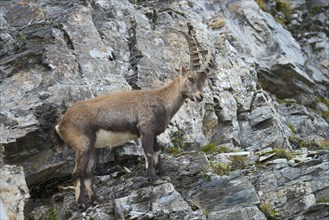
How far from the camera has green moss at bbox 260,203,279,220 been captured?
11573 millimetres

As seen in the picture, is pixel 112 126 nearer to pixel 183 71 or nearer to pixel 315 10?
pixel 183 71

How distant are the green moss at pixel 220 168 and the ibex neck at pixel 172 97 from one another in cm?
157

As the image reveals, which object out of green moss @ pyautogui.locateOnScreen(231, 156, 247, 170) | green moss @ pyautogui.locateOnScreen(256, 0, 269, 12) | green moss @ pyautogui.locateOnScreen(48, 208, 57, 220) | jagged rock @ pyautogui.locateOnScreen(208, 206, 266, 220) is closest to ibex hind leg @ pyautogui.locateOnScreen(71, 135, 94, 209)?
green moss @ pyautogui.locateOnScreen(48, 208, 57, 220)

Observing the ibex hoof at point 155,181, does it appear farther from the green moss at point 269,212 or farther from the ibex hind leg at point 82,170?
the green moss at point 269,212

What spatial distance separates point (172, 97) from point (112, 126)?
1746 mm

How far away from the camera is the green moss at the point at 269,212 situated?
38.0ft

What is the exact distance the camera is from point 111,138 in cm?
1270

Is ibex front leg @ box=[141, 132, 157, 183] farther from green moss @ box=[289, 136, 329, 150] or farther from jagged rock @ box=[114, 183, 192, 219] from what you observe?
green moss @ box=[289, 136, 329, 150]

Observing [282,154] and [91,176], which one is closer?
[91,176]

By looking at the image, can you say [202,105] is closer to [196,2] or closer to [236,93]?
[236,93]

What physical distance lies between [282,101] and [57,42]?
999cm

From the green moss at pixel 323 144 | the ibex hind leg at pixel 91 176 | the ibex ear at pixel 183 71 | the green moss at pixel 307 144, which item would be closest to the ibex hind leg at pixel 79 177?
the ibex hind leg at pixel 91 176

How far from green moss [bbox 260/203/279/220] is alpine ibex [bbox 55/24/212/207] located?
7.63ft

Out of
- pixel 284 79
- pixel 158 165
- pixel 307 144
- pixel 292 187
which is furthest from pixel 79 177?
pixel 284 79
